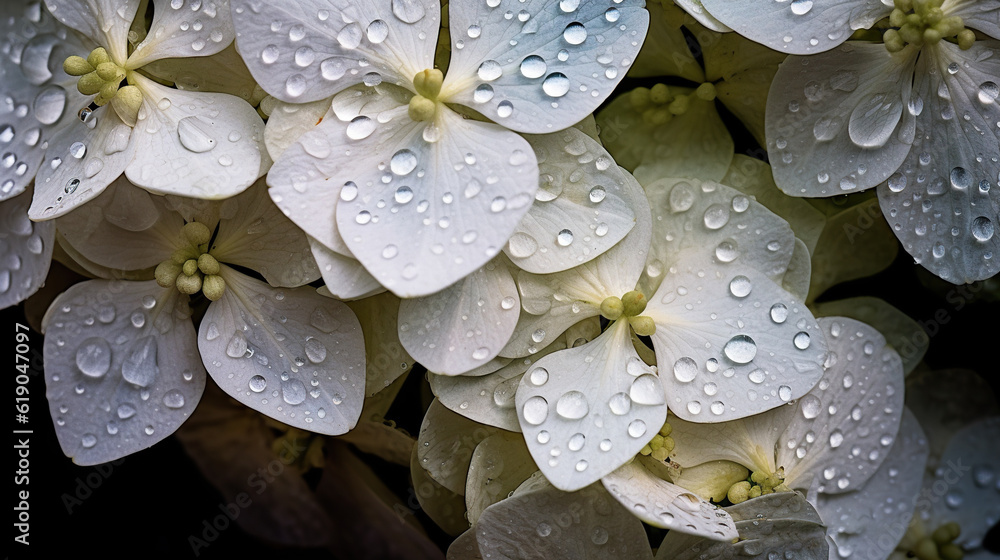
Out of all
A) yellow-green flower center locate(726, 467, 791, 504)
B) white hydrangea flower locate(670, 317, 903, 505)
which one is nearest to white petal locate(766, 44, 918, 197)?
white hydrangea flower locate(670, 317, 903, 505)

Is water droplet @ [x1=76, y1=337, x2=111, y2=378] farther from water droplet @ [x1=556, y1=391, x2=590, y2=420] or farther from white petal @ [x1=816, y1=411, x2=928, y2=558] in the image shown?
white petal @ [x1=816, y1=411, x2=928, y2=558]

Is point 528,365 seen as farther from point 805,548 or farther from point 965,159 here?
point 965,159

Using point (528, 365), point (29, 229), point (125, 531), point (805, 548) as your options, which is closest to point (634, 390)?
point (528, 365)

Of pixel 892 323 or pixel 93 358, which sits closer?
pixel 93 358

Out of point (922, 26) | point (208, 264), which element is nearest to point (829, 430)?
point (922, 26)

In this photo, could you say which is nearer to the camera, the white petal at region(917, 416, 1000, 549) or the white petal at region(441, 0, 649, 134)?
the white petal at region(441, 0, 649, 134)

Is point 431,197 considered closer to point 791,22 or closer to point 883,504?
point 791,22
